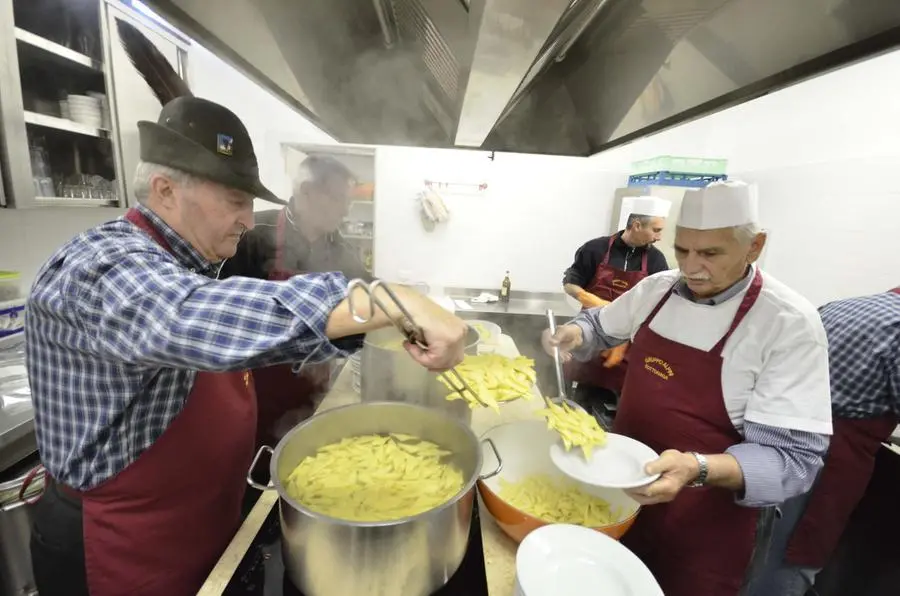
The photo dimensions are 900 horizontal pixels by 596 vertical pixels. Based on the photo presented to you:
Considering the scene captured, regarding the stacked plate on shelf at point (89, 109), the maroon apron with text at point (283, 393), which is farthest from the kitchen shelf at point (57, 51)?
the maroon apron with text at point (283, 393)

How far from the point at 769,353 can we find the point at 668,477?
0.44 metres

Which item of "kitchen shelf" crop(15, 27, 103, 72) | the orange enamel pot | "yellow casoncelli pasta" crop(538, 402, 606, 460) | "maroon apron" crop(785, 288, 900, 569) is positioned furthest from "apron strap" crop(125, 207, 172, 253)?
"maroon apron" crop(785, 288, 900, 569)

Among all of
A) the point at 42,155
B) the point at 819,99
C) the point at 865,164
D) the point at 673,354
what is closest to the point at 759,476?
the point at 673,354

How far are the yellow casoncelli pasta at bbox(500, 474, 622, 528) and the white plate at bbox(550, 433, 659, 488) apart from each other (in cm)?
10

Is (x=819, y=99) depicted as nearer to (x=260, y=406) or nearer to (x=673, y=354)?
(x=673, y=354)

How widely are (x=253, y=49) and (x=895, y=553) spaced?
2733 millimetres

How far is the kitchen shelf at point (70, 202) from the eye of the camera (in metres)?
1.67

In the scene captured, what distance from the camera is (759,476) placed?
95cm

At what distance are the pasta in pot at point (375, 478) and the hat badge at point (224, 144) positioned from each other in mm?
733

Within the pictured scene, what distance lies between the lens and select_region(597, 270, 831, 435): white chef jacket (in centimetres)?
98

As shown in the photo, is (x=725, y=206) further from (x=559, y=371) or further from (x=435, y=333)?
(x=435, y=333)

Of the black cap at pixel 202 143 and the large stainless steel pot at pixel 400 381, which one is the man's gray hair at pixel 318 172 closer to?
the black cap at pixel 202 143

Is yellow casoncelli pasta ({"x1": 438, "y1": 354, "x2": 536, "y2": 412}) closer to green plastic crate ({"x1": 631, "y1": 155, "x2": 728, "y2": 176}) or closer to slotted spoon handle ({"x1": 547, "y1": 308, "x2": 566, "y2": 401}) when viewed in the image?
slotted spoon handle ({"x1": 547, "y1": 308, "x2": 566, "y2": 401})

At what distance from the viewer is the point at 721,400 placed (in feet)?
3.63
